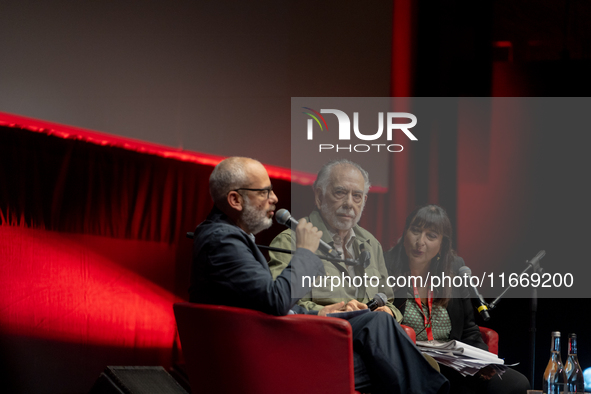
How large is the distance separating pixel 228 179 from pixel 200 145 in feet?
5.67

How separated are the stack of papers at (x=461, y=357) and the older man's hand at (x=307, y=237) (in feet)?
2.22

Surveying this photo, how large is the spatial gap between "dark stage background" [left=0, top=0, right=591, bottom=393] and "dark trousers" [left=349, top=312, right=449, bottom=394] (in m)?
1.92

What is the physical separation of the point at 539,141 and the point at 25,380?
11.3 ft

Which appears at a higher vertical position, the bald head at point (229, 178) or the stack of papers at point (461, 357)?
the bald head at point (229, 178)

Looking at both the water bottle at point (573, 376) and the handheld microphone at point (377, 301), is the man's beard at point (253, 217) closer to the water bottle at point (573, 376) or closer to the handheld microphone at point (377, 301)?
the handheld microphone at point (377, 301)

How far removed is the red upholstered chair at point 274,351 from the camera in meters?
1.66

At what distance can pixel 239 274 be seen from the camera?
177 cm

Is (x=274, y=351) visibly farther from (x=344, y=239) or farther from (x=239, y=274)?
(x=344, y=239)

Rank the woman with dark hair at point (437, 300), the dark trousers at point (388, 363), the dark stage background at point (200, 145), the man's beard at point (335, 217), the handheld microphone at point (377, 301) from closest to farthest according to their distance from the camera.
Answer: the dark trousers at point (388, 363) < the handheld microphone at point (377, 301) < the woman with dark hair at point (437, 300) < the man's beard at point (335, 217) < the dark stage background at point (200, 145)

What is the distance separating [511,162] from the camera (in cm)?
398

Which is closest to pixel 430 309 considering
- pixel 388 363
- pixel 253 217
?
pixel 388 363

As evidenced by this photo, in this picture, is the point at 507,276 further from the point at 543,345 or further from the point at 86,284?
the point at 86,284

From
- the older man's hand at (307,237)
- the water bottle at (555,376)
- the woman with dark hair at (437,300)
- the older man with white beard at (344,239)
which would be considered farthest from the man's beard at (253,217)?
the water bottle at (555,376)

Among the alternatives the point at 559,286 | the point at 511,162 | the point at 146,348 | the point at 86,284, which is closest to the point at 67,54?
the point at 86,284
